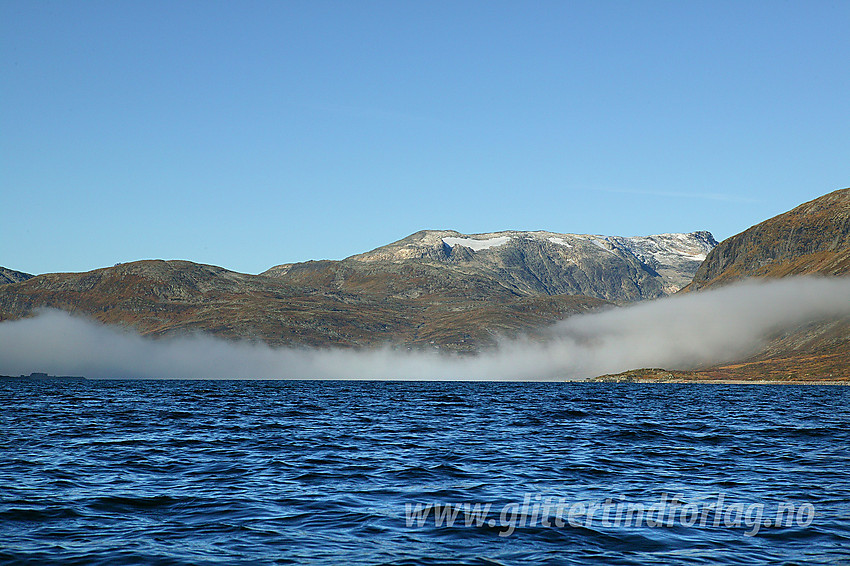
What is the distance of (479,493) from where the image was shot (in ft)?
105

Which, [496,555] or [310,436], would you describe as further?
[310,436]

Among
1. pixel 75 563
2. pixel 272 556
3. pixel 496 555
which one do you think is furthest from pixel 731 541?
pixel 75 563

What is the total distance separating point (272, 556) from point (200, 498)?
397 inches

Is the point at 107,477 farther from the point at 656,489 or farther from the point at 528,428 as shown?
the point at 528,428

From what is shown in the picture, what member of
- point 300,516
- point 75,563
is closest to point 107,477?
point 300,516

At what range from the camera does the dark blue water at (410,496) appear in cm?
2234

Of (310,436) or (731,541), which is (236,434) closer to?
(310,436)

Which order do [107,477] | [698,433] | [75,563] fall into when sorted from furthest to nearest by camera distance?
[698,433] → [107,477] → [75,563]

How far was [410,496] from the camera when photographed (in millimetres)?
31344

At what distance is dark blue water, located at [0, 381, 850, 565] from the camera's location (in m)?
22.3

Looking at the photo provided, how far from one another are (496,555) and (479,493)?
10.4 meters

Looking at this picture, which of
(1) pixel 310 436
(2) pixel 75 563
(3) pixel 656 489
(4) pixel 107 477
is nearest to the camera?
(2) pixel 75 563

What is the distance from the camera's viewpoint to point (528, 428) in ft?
221

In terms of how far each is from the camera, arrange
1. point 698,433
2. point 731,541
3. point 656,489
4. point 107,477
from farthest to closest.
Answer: point 698,433, point 107,477, point 656,489, point 731,541
